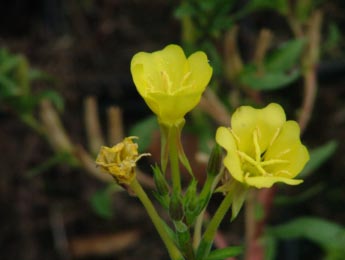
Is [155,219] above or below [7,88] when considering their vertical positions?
below

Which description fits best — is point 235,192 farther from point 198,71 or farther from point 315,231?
point 315,231

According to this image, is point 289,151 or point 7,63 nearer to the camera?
point 289,151

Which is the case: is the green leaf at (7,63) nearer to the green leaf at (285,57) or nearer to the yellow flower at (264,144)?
the green leaf at (285,57)

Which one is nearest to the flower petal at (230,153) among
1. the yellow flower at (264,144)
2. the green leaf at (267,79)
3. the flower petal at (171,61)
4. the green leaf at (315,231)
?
the yellow flower at (264,144)

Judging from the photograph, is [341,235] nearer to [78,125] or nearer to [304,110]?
[304,110]

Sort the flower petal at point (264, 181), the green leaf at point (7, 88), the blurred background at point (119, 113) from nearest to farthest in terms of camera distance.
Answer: the flower petal at point (264, 181) < the green leaf at point (7, 88) < the blurred background at point (119, 113)

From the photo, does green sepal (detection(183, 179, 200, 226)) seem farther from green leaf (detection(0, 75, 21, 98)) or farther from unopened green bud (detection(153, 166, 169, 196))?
green leaf (detection(0, 75, 21, 98))

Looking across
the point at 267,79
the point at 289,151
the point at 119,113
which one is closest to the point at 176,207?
the point at 289,151
